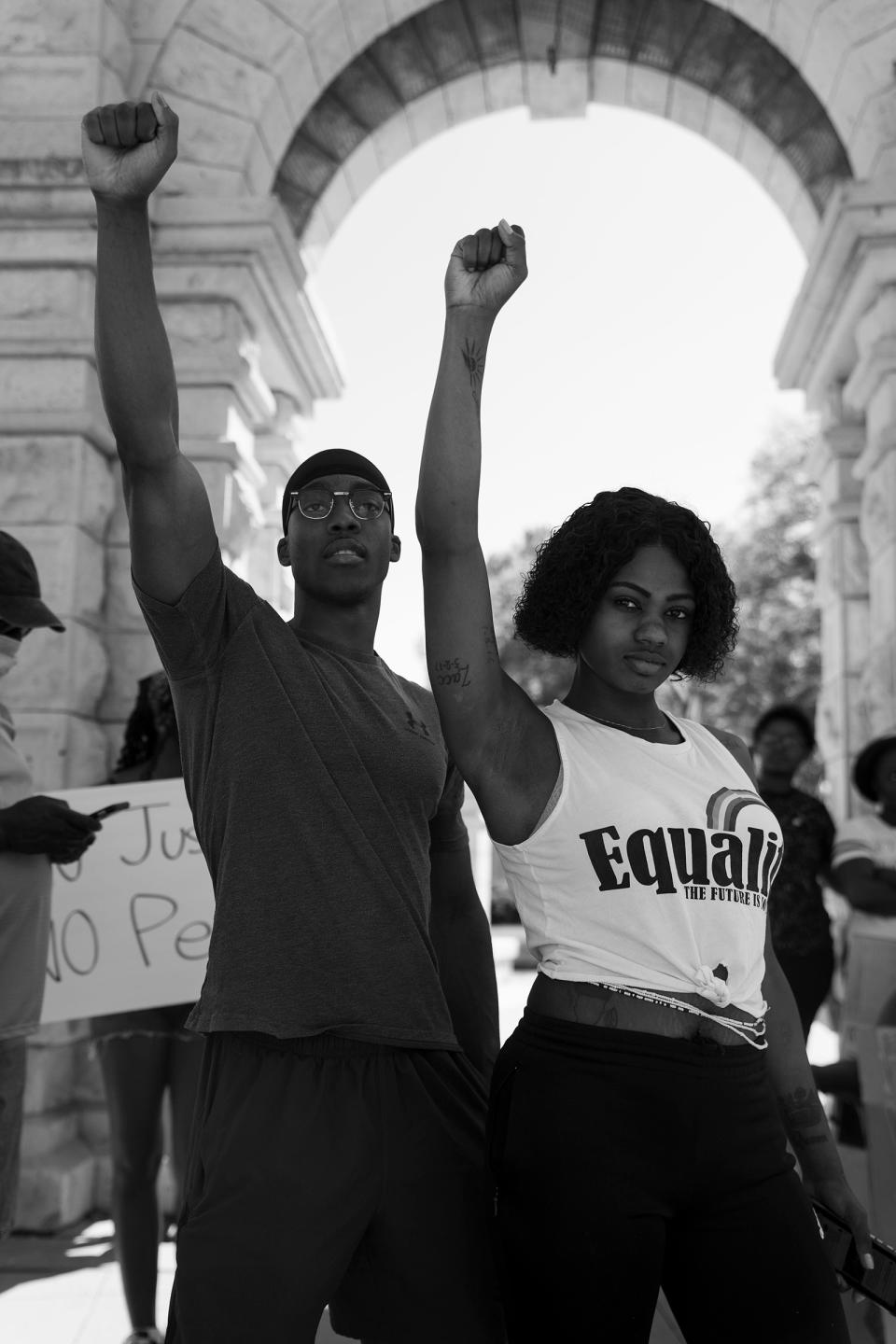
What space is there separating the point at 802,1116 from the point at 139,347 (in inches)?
65.7

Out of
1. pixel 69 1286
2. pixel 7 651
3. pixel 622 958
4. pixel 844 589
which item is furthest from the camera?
pixel 844 589

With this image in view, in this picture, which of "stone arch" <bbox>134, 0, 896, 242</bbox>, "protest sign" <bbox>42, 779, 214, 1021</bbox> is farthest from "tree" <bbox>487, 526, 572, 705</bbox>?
"protest sign" <bbox>42, 779, 214, 1021</bbox>

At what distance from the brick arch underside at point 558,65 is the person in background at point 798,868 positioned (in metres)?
3.27

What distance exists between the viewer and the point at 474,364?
195 cm

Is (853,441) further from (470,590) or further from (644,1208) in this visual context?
(644,1208)

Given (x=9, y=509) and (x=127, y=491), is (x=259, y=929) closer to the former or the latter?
(x=127, y=491)

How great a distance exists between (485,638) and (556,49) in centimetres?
629

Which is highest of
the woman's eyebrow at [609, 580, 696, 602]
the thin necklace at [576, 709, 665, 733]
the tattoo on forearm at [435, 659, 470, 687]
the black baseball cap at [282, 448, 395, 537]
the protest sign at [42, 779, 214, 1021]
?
the black baseball cap at [282, 448, 395, 537]

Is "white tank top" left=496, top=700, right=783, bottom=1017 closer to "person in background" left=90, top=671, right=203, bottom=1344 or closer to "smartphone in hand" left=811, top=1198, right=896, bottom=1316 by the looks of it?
"smartphone in hand" left=811, top=1198, right=896, bottom=1316

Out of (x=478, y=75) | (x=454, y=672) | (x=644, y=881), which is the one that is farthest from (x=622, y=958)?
(x=478, y=75)

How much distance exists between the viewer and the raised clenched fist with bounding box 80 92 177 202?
5.97 ft

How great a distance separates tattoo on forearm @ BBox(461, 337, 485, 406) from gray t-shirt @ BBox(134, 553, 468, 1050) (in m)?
0.51

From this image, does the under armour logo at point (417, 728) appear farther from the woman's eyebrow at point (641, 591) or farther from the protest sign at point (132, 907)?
the protest sign at point (132, 907)

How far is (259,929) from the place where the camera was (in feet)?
6.18
